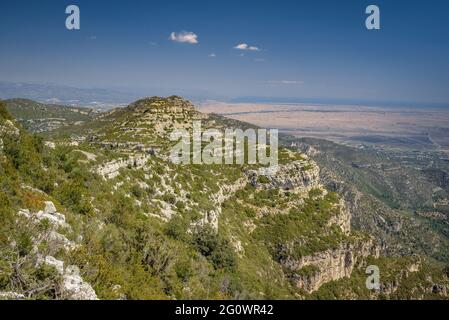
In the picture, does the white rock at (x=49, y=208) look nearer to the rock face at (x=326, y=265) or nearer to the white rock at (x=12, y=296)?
the white rock at (x=12, y=296)

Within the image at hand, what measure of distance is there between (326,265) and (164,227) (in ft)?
129

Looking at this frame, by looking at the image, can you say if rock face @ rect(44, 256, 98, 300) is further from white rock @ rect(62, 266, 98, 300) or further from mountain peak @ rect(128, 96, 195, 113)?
mountain peak @ rect(128, 96, 195, 113)

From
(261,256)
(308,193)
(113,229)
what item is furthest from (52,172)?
(308,193)

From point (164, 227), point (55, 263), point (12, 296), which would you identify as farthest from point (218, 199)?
point (12, 296)

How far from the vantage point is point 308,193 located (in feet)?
229

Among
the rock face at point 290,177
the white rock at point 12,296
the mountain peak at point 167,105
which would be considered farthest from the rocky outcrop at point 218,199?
the mountain peak at point 167,105

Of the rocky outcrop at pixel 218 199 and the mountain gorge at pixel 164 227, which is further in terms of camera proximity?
the rocky outcrop at pixel 218 199

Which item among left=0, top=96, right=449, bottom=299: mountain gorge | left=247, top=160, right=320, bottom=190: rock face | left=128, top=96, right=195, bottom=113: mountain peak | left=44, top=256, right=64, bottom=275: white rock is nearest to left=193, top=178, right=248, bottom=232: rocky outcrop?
left=0, top=96, right=449, bottom=299: mountain gorge

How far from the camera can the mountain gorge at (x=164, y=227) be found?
13594 mm

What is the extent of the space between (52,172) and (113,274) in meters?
11.8

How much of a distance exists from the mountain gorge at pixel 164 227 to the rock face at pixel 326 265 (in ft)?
0.71

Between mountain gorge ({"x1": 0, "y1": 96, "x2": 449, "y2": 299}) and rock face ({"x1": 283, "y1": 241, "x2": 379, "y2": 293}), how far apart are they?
0.22 meters
